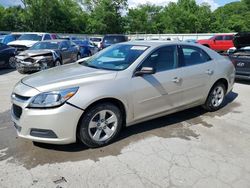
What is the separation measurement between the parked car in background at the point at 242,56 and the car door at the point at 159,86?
4.75m

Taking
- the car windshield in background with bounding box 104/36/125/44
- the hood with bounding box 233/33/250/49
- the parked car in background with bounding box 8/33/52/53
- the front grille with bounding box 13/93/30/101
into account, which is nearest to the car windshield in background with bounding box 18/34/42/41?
the parked car in background with bounding box 8/33/52/53

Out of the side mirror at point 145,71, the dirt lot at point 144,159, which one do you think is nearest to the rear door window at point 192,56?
the side mirror at point 145,71

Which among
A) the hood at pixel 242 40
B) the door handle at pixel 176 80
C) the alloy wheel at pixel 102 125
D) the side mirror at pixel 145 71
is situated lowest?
the alloy wheel at pixel 102 125

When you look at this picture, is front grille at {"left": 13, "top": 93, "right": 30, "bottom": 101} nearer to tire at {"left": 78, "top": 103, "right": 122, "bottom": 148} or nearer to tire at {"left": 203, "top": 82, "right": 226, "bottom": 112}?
tire at {"left": 78, "top": 103, "right": 122, "bottom": 148}

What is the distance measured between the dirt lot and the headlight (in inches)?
29.6

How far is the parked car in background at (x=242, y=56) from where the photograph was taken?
833cm

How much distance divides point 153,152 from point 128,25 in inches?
2276

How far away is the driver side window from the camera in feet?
14.0

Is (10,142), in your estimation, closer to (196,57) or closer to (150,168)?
(150,168)

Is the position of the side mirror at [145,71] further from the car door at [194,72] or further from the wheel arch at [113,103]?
the car door at [194,72]

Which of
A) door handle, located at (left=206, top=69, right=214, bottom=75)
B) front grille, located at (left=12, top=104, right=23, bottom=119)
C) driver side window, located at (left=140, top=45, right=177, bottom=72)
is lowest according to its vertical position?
front grille, located at (left=12, top=104, right=23, bottom=119)

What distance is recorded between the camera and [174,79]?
14.6ft

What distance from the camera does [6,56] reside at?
11.5 meters

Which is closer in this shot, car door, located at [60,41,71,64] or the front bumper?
the front bumper
